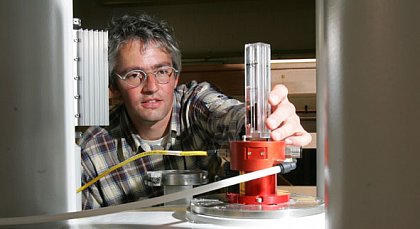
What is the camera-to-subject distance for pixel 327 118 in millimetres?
257

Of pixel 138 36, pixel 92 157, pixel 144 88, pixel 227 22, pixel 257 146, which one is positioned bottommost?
pixel 92 157

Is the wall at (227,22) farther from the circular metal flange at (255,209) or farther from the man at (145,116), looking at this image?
the circular metal flange at (255,209)

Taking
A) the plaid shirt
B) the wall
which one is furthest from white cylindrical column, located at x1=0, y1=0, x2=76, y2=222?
the wall

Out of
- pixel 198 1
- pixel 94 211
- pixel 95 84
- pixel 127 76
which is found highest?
pixel 198 1

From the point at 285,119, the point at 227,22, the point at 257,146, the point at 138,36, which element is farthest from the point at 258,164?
the point at 227,22

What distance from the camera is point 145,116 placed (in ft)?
5.83

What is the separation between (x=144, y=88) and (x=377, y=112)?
5.19 feet

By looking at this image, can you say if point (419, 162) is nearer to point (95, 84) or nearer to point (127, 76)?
point (95, 84)

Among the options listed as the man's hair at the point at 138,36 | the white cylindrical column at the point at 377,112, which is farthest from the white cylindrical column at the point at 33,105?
the man's hair at the point at 138,36

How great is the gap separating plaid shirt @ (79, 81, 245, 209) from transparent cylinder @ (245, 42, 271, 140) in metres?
0.95

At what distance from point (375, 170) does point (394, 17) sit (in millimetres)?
75

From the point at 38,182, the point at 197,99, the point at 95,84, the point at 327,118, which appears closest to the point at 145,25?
the point at 197,99

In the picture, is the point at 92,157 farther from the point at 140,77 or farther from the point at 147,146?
the point at 140,77

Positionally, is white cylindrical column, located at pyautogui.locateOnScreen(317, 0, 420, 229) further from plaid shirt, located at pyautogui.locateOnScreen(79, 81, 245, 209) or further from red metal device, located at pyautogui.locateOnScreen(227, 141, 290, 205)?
plaid shirt, located at pyautogui.locateOnScreen(79, 81, 245, 209)
